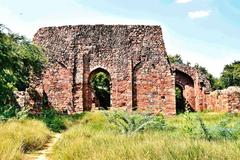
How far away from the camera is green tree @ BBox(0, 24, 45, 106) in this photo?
54.3 feet

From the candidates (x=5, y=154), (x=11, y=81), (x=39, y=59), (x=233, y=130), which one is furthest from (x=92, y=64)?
(x=5, y=154)

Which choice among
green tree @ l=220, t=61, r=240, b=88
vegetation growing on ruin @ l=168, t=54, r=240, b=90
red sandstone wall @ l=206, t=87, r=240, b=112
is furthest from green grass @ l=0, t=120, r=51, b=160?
green tree @ l=220, t=61, r=240, b=88

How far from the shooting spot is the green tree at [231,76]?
48544mm

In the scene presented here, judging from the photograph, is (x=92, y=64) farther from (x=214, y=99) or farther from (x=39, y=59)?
(x=214, y=99)

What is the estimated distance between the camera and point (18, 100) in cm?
2253

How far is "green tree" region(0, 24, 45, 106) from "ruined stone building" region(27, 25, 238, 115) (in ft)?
8.80

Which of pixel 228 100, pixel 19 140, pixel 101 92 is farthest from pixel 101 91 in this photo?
pixel 19 140

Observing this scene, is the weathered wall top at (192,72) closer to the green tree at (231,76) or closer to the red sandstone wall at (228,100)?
the red sandstone wall at (228,100)

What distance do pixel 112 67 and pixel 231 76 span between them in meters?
29.6

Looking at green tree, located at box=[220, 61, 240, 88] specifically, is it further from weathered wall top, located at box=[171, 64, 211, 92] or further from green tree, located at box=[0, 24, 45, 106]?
green tree, located at box=[0, 24, 45, 106]

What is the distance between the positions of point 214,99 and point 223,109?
5.21 ft

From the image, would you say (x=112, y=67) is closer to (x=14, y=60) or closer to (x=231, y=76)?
(x=14, y=60)

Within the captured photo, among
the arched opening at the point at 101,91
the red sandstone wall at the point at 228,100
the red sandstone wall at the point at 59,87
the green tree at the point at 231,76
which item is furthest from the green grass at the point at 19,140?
the green tree at the point at 231,76

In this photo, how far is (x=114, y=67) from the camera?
2341 centimetres
